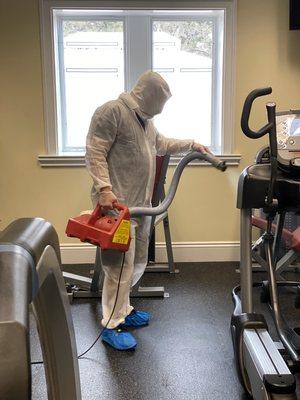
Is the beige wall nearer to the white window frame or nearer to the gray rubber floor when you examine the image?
the white window frame

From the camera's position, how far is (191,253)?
378cm

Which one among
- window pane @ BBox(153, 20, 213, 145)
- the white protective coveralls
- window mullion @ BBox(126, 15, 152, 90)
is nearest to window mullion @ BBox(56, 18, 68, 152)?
window mullion @ BBox(126, 15, 152, 90)

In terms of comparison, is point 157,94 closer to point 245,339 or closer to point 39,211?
point 245,339

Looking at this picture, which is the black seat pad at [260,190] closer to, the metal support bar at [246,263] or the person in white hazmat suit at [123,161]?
the metal support bar at [246,263]

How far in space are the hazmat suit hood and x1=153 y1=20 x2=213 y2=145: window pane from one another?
4.43 feet

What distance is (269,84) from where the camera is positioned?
11.8ft

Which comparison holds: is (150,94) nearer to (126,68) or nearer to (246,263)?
(246,263)

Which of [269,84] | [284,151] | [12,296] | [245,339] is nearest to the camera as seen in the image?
[12,296]

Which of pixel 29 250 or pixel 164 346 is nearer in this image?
pixel 29 250

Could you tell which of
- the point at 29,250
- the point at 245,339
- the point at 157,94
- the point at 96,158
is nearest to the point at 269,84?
the point at 157,94

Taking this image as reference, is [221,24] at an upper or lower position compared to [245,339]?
upper

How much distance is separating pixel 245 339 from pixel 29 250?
1.30m

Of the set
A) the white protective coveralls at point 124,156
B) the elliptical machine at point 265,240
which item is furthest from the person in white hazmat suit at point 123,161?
the elliptical machine at point 265,240

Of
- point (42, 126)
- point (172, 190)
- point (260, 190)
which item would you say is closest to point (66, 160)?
point (42, 126)
